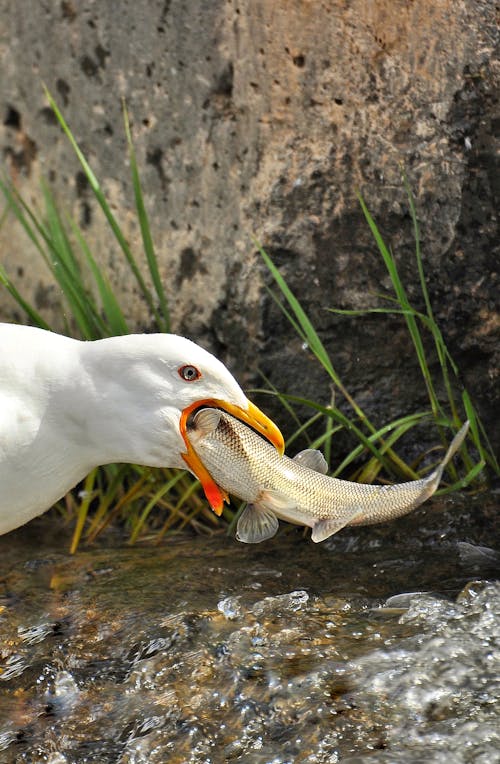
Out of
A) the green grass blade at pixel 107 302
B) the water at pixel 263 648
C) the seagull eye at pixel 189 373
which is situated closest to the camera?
the water at pixel 263 648

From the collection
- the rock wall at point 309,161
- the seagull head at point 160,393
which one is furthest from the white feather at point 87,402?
the rock wall at point 309,161

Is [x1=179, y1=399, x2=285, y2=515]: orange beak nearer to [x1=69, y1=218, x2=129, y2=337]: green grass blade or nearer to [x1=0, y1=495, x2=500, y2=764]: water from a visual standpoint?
[x1=0, y1=495, x2=500, y2=764]: water

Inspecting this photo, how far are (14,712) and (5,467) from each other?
2.07 ft

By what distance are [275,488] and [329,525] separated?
0.17 meters

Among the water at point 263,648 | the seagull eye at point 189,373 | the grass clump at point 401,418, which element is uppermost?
the seagull eye at point 189,373

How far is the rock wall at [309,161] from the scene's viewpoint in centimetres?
408

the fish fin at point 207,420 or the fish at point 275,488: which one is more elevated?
the fish fin at point 207,420

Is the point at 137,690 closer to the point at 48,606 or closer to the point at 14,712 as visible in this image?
the point at 14,712

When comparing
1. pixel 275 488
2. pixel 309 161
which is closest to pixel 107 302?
pixel 309 161

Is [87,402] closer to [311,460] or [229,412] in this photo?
[229,412]

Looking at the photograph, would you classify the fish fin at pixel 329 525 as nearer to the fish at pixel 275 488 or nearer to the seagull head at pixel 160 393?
the fish at pixel 275 488

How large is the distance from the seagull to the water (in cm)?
44

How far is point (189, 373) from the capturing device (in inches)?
118

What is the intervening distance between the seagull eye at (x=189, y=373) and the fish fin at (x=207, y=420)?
10cm
